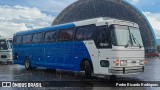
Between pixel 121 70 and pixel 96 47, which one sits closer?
pixel 121 70

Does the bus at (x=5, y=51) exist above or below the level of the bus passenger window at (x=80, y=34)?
below

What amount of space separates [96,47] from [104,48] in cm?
68

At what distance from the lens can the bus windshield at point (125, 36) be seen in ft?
46.7

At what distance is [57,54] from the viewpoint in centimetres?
1873

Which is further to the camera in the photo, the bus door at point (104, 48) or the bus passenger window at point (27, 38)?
the bus passenger window at point (27, 38)

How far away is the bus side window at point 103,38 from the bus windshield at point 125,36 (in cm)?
28

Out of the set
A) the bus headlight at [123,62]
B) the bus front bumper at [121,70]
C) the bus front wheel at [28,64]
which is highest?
the bus headlight at [123,62]

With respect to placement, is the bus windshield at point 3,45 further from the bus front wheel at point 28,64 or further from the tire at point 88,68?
the tire at point 88,68

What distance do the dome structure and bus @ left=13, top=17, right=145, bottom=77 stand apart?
5298cm

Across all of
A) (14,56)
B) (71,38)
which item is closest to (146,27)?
(14,56)

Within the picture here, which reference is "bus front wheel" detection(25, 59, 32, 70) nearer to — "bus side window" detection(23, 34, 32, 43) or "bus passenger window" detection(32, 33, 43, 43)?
"bus side window" detection(23, 34, 32, 43)

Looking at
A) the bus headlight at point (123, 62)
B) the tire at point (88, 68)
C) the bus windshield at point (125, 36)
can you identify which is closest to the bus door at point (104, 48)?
the bus windshield at point (125, 36)

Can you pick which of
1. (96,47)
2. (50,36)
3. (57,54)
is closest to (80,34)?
(96,47)

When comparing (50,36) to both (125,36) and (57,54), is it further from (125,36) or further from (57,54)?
(125,36)
